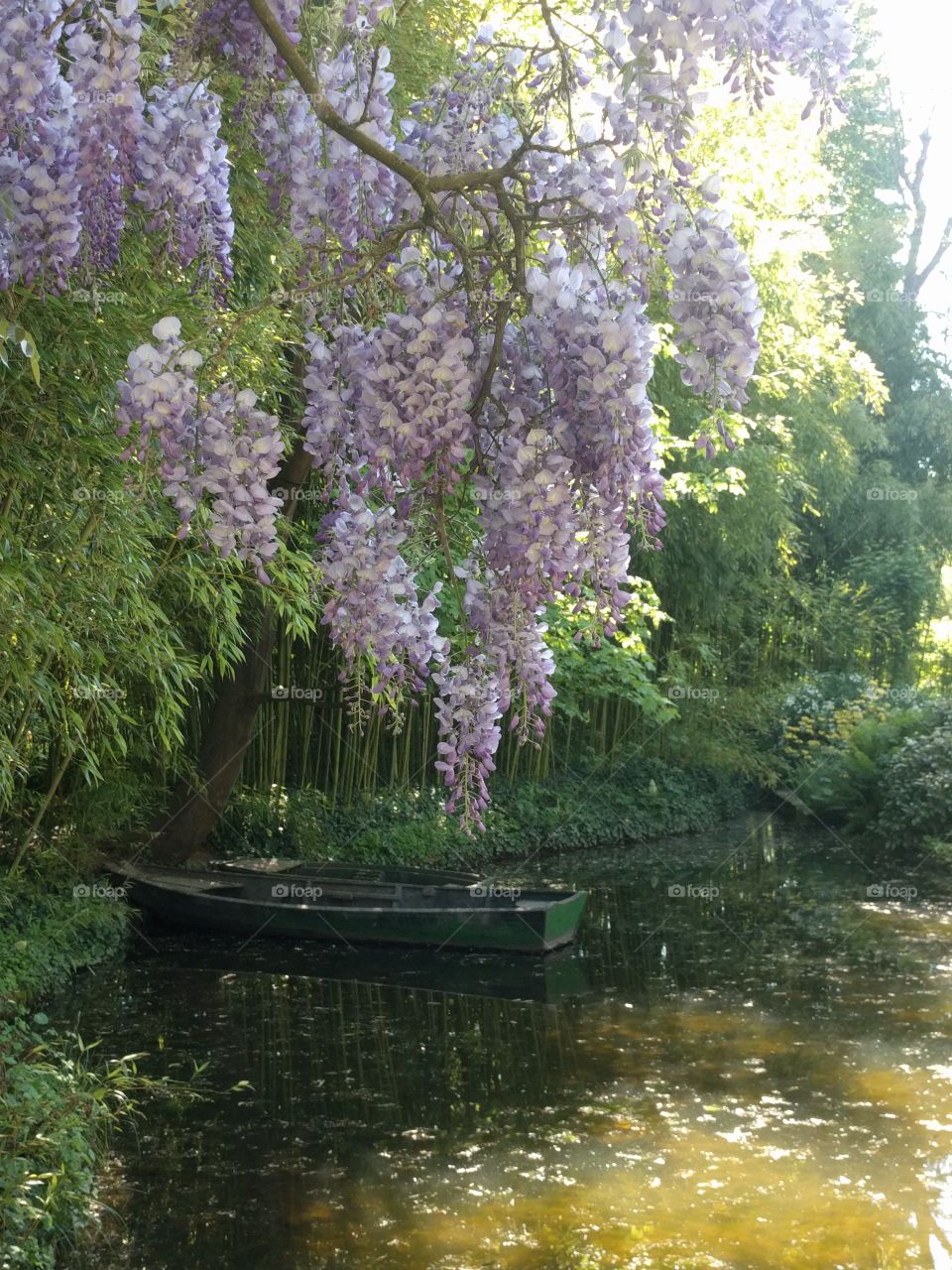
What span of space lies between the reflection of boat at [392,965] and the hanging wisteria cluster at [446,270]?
14.4 ft

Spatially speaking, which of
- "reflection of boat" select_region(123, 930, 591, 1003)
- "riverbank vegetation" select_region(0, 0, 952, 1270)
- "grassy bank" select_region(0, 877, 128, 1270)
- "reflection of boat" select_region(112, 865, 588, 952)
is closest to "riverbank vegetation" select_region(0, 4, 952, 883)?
"riverbank vegetation" select_region(0, 0, 952, 1270)

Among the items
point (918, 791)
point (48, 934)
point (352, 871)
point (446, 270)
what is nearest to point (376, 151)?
point (446, 270)

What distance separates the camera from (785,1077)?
5129 mm

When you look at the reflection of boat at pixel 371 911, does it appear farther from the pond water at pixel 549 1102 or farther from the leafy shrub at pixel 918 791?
the leafy shrub at pixel 918 791

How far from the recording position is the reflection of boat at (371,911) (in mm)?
6895

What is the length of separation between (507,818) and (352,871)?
2348mm

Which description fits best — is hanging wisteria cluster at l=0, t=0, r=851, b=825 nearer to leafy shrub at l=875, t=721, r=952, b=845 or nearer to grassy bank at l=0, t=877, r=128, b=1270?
grassy bank at l=0, t=877, r=128, b=1270

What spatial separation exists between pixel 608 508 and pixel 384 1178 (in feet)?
9.72

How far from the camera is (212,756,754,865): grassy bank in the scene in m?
8.20

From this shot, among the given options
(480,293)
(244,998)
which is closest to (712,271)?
(480,293)

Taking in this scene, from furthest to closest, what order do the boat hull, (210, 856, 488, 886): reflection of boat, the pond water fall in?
(210, 856, 488, 886): reflection of boat < the boat hull < the pond water

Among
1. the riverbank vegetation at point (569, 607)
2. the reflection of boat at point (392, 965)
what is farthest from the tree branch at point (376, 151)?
the reflection of boat at point (392, 965)

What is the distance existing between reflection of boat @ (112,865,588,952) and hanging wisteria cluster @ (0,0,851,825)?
4.77 meters

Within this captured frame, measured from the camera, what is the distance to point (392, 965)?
6812mm
